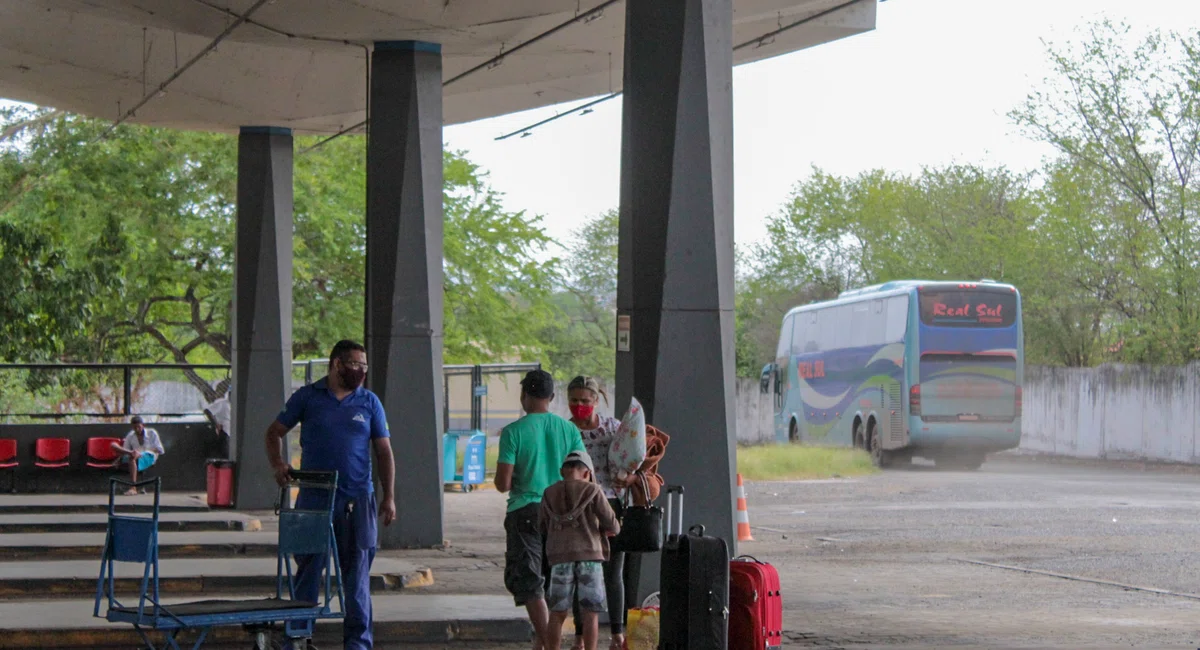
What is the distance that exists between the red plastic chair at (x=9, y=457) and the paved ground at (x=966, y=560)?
6.78m

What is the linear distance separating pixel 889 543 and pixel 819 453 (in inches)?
664

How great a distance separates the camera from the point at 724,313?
11.2 meters

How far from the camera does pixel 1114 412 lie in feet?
137

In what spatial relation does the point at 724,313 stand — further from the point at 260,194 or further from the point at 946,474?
the point at 946,474

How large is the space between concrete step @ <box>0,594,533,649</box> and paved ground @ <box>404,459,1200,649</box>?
5.87ft

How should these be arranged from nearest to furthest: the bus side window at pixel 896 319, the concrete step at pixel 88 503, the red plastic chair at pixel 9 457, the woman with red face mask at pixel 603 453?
1. the woman with red face mask at pixel 603 453
2. the concrete step at pixel 88 503
3. the red plastic chair at pixel 9 457
4. the bus side window at pixel 896 319

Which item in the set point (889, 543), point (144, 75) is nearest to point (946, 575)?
point (889, 543)

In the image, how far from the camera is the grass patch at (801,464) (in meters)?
32.5

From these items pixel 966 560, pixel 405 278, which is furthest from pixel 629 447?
pixel 966 560

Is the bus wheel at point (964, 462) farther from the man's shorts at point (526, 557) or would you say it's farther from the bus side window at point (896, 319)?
the man's shorts at point (526, 557)

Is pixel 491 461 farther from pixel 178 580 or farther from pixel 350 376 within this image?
pixel 350 376

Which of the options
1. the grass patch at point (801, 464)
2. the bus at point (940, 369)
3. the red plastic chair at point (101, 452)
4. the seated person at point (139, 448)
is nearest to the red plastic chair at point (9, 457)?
the red plastic chair at point (101, 452)

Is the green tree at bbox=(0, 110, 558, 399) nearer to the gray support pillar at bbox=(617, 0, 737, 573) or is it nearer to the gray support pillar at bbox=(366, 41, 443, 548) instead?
the gray support pillar at bbox=(366, 41, 443, 548)

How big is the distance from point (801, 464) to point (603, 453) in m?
24.5
